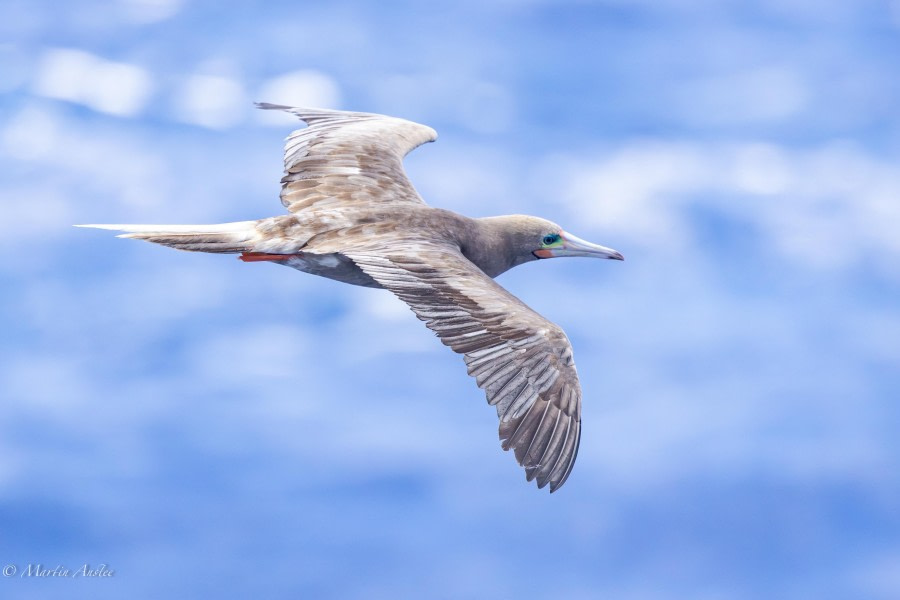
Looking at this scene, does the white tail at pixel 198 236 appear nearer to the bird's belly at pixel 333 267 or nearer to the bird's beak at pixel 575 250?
the bird's belly at pixel 333 267

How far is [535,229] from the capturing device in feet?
41.5

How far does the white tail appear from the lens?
1150cm

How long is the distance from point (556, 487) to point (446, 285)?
1918 millimetres

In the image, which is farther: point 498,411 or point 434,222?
point 434,222

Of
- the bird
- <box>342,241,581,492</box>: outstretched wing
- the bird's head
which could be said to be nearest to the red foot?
the bird

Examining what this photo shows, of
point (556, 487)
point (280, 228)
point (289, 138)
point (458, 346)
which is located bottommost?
point (556, 487)

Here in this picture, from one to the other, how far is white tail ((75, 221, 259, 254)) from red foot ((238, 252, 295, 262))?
62 millimetres

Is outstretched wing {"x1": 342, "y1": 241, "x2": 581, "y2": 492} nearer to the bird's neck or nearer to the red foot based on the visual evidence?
the red foot

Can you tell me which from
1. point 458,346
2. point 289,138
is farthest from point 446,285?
point 289,138

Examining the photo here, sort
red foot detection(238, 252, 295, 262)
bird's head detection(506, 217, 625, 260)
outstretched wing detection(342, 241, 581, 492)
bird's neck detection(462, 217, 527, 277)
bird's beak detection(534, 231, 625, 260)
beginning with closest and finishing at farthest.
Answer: outstretched wing detection(342, 241, 581, 492)
red foot detection(238, 252, 295, 262)
bird's neck detection(462, 217, 527, 277)
bird's head detection(506, 217, 625, 260)
bird's beak detection(534, 231, 625, 260)

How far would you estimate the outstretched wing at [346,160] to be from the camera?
41.7ft

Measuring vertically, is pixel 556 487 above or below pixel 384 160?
below

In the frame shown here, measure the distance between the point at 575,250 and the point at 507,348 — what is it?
9.40 ft

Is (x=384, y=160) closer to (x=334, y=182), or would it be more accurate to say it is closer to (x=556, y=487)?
(x=334, y=182)
